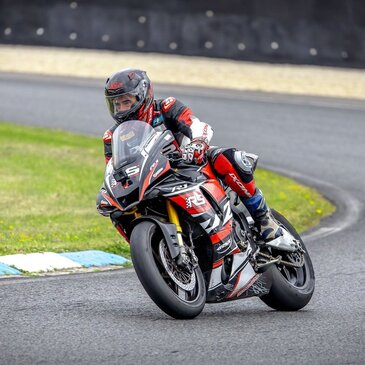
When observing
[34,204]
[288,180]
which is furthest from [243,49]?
[34,204]

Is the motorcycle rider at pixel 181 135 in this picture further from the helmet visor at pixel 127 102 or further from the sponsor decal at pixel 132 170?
the sponsor decal at pixel 132 170

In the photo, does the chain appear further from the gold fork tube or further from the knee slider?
the gold fork tube

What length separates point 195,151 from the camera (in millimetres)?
6949

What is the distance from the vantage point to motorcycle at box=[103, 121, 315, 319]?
6637mm

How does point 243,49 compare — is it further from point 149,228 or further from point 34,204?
point 149,228

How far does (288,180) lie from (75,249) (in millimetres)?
4985

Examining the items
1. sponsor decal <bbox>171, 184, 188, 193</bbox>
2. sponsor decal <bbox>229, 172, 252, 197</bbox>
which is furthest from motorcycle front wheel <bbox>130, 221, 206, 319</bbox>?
sponsor decal <bbox>229, 172, 252, 197</bbox>

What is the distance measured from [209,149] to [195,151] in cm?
33

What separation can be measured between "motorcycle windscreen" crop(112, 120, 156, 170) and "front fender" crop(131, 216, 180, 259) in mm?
354

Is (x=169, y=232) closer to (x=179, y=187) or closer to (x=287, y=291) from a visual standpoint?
(x=179, y=187)

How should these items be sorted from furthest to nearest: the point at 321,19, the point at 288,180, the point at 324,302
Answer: the point at 321,19 < the point at 288,180 < the point at 324,302

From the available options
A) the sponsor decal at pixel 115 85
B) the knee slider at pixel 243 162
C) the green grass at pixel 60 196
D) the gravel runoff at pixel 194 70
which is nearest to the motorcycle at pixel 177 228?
the knee slider at pixel 243 162

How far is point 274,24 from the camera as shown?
2170cm

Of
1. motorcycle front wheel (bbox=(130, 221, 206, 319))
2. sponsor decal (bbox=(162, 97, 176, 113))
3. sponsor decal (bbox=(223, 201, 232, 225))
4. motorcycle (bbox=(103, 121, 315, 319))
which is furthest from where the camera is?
sponsor decal (bbox=(162, 97, 176, 113))
